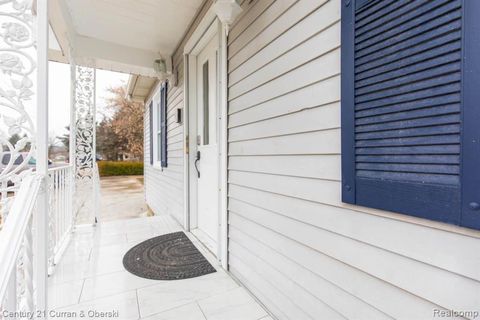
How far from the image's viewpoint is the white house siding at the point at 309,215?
80cm

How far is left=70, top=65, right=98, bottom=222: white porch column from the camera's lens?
3301 millimetres

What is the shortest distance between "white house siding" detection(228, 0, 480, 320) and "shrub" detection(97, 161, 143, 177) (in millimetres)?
14060

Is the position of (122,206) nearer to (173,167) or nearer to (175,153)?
(173,167)

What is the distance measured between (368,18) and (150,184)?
5735 millimetres

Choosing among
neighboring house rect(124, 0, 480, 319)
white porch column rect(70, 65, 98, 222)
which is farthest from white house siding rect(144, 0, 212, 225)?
neighboring house rect(124, 0, 480, 319)

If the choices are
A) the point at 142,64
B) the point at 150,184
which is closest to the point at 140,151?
the point at 150,184

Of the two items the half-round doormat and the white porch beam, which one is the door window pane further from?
the white porch beam

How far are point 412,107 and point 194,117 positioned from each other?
2.55m

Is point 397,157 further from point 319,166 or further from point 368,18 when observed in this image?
point 368,18

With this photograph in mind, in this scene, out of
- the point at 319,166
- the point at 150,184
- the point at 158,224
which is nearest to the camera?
the point at 319,166

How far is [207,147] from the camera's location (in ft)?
9.09

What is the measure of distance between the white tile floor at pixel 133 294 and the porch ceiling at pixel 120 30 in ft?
8.07

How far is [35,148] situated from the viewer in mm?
1335

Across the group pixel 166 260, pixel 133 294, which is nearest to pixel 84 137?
pixel 166 260
